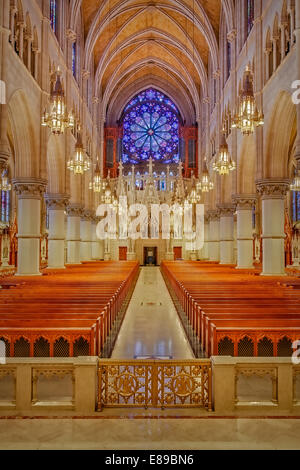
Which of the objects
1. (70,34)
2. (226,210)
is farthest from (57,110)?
(226,210)

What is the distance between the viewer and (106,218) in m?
39.1


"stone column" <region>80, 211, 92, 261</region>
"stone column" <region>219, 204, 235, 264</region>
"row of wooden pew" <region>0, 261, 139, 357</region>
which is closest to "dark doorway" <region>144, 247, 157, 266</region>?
"stone column" <region>80, 211, 92, 261</region>

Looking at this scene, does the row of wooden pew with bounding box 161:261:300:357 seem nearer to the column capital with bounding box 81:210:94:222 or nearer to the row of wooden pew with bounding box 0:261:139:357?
the row of wooden pew with bounding box 0:261:139:357

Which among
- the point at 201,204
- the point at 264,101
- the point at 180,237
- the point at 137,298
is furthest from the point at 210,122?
the point at 137,298

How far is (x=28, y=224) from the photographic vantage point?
16984mm

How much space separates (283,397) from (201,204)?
3348 cm

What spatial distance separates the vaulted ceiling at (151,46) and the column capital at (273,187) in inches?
477

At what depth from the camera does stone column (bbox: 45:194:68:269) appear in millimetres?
21688

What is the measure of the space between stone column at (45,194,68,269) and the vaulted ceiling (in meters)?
11.7

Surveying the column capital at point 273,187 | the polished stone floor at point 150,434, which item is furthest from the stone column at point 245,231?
the polished stone floor at point 150,434

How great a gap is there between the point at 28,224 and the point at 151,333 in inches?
361

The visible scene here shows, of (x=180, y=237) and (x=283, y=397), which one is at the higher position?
(x=180, y=237)

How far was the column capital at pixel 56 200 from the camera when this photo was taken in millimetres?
21609

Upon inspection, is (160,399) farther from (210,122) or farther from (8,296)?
(210,122)
